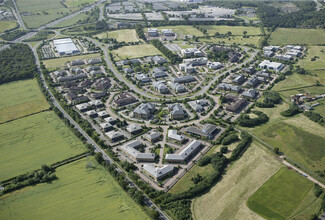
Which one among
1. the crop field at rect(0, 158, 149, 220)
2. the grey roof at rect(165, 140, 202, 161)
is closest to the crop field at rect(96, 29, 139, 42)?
the grey roof at rect(165, 140, 202, 161)

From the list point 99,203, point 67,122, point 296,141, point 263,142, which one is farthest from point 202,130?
point 67,122

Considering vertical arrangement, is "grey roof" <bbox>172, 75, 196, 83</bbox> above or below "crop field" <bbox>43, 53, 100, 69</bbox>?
above

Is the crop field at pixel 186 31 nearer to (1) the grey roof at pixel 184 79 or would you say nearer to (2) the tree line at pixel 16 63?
(1) the grey roof at pixel 184 79

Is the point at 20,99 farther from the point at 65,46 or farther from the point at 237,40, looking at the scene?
the point at 237,40

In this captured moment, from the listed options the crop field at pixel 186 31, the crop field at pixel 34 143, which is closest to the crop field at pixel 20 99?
A: the crop field at pixel 34 143

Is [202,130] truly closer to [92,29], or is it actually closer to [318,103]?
[318,103]

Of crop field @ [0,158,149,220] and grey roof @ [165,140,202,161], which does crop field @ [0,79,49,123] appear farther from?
grey roof @ [165,140,202,161]
